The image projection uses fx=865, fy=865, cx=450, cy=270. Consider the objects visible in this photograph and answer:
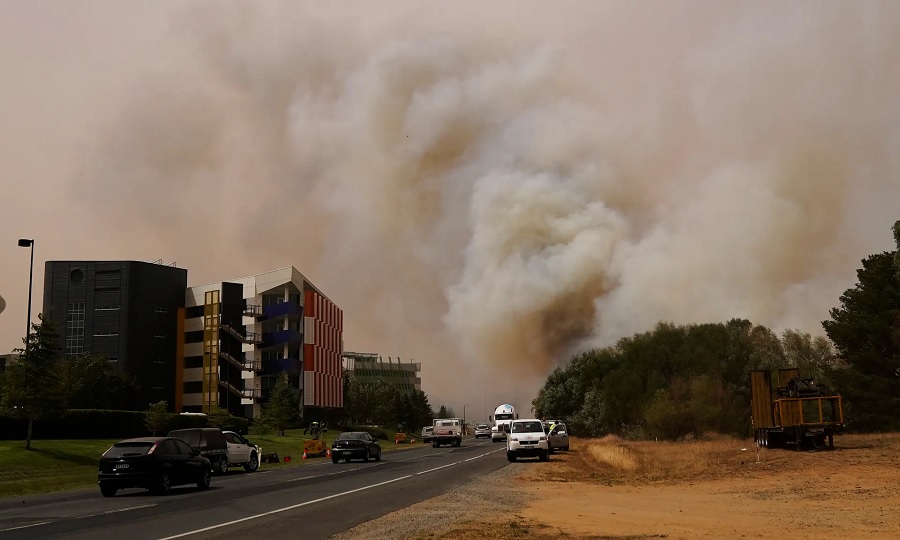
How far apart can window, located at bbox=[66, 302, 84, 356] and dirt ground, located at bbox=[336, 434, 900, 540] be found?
8445 centimetres

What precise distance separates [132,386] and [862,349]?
76.9 m

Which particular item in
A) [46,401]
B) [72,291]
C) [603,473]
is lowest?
[603,473]

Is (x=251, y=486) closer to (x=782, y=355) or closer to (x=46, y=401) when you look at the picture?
(x=46, y=401)

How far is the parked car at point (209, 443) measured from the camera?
3684cm

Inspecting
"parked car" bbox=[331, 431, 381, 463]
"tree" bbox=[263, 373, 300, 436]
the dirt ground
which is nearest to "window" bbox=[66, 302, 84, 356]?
"tree" bbox=[263, 373, 300, 436]

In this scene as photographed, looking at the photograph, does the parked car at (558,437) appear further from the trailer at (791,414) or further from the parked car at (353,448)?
the parked car at (353,448)

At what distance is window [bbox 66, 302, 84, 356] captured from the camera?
10844 cm

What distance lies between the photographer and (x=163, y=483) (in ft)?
89.6

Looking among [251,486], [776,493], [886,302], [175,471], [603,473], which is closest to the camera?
[776,493]

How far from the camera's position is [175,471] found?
1109 inches

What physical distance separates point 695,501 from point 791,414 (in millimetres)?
24085

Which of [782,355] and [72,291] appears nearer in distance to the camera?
[782,355]

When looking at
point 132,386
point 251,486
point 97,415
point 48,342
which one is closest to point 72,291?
point 132,386

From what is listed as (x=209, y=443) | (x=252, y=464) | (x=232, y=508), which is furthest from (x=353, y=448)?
(x=232, y=508)
